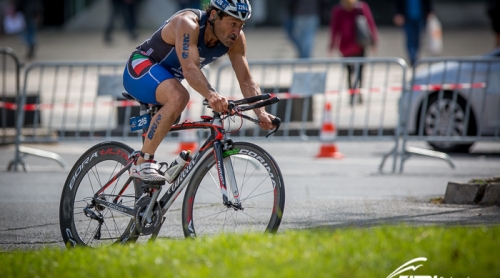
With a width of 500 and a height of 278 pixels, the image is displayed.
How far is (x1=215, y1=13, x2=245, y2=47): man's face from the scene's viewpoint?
5.97 metres

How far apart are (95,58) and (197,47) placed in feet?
63.1

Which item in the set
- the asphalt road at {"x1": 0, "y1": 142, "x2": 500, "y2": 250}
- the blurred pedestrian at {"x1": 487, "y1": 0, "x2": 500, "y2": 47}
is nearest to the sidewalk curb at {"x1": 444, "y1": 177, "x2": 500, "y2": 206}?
the asphalt road at {"x1": 0, "y1": 142, "x2": 500, "y2": 250}

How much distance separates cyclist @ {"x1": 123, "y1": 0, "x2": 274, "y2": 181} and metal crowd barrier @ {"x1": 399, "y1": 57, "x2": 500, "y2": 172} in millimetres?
5432

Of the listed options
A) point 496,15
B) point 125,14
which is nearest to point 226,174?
point 496,15

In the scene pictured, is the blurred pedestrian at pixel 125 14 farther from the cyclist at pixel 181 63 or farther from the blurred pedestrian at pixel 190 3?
the cyclist at pixel 181 63

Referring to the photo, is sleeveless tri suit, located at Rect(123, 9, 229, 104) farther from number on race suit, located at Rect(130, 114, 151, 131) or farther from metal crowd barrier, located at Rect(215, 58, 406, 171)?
metal crowd barrier, located at Rect(215, 58, 406, 171)

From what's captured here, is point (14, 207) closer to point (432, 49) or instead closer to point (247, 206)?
point (247, 206)

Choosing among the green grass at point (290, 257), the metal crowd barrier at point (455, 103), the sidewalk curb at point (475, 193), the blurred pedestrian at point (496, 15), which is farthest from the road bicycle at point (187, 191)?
the blurred pedestrian at point (496, 15)

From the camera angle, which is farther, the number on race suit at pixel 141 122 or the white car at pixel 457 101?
the white car at pixel 457 101

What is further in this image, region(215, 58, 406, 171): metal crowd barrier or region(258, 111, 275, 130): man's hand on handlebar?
region(215, 58, 406, 171): metal crowd barrier

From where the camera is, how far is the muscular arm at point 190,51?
18.9ft

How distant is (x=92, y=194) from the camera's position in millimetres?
6621

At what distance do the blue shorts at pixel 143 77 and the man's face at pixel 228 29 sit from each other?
442mm

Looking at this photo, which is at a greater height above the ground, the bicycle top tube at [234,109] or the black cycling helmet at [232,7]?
the black cycling helmet at [232,7]
